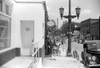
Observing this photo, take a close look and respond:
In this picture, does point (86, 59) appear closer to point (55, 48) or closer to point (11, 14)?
point (55, 48)

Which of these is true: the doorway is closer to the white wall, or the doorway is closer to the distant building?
the white wall

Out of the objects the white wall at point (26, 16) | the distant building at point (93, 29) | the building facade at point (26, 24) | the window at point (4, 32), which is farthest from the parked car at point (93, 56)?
the distant building at point (93, 29)

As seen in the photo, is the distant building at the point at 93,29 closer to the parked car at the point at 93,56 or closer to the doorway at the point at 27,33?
the parked car at the point at 93,56

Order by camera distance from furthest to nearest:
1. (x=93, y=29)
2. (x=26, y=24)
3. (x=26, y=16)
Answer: (x=93, y=29) < (x=26, y=24) < (x=26, y=16)

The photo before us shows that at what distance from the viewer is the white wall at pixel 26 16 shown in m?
6.50

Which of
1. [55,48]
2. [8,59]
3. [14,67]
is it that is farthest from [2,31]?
[55,48]

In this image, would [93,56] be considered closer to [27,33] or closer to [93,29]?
[27,33]

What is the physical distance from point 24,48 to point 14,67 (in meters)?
2.56

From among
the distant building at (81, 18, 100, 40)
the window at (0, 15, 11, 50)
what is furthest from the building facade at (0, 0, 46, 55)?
the distant building at (81, 18, 100, 40)

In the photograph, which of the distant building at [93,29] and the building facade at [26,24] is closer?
the building facade at [26,24]

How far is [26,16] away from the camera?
660 centimetres

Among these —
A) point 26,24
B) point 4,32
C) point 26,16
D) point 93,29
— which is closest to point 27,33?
point 26,24

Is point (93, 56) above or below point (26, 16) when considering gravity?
below

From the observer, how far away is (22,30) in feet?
22.2
